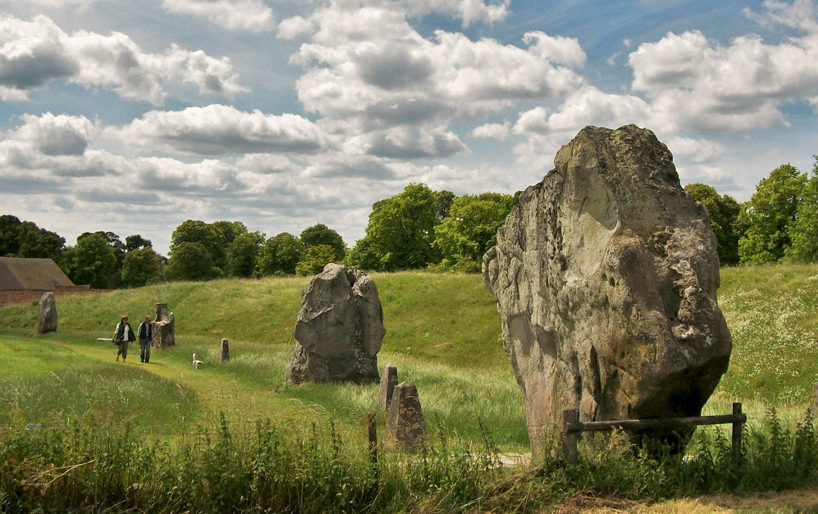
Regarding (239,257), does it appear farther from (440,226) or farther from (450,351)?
(450,351)

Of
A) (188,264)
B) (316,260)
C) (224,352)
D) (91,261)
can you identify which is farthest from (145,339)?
(91,261)

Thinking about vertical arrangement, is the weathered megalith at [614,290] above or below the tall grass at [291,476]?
above

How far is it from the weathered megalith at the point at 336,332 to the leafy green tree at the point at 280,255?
70.5m

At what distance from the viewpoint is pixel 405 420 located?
13.1 meters

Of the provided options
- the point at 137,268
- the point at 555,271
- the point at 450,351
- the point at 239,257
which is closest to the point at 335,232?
the point at 239,257

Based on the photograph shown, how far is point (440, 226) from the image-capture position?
7319 cm

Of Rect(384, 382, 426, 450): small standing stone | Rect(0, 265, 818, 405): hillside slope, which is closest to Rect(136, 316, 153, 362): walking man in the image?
Rect(0, 265, 818, 405): hillside slope

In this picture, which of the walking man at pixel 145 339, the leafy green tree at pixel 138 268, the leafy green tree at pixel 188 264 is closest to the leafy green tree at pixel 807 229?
the walking man at pixel 145 339

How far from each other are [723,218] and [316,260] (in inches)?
1676

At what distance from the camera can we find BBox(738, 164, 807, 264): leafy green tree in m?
58.2

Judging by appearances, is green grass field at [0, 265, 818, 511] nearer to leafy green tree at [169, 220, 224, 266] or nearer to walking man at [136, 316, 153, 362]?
walking man at [136, 316, 153, 362]

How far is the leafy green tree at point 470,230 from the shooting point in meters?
68.7

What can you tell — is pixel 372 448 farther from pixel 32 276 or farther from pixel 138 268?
pixel 138 268

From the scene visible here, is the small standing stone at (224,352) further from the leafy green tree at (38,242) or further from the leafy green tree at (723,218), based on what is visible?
the leafy green tree at (38,242)
